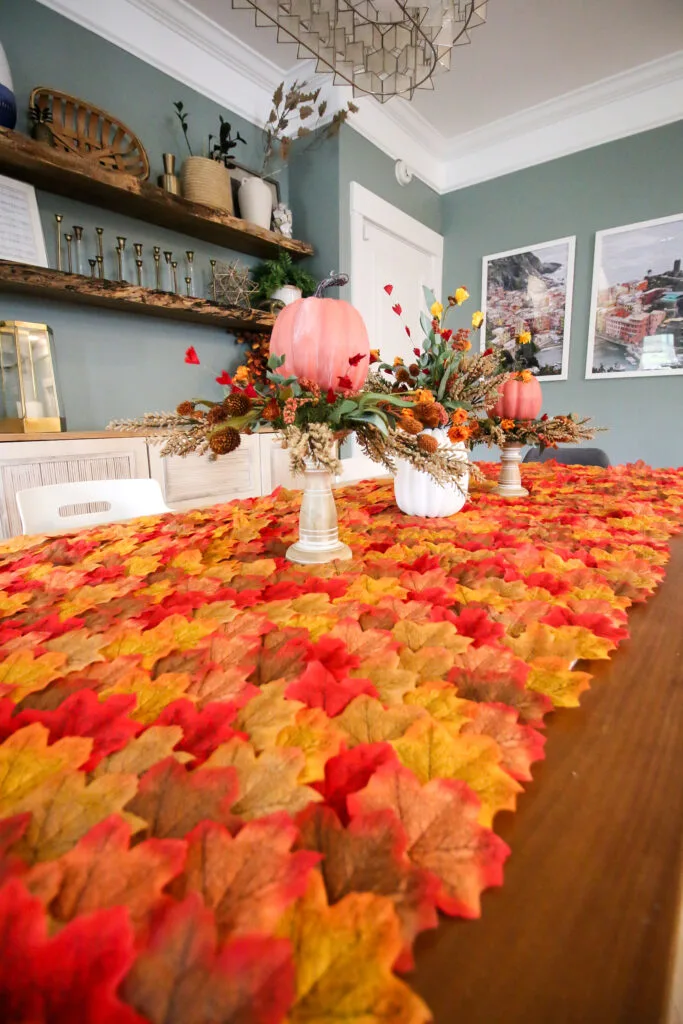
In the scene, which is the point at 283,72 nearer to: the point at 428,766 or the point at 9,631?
the point at 9,631

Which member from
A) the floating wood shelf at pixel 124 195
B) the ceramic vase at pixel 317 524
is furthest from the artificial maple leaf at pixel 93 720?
the floating wood shelf at pixel 124 195

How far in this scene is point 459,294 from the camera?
33.6 inches

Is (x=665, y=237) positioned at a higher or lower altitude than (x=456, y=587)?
higher

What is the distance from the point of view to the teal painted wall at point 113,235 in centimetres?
198

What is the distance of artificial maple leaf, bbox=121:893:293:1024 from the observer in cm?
15

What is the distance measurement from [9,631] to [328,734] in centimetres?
36

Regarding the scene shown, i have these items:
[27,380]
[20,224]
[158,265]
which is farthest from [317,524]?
[158,265]

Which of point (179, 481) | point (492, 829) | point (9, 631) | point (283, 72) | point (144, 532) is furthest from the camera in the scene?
point (283, 72)

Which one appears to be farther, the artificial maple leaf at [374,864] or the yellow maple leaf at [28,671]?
the yellow maple leaf at [28,671]

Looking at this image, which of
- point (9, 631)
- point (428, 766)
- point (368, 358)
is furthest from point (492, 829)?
point (368, 358)

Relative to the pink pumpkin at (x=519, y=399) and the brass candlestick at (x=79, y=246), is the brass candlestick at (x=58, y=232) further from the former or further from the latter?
the pink pumpkin at (x=519, y=399)

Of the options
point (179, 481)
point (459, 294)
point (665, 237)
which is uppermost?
point (665, 237)

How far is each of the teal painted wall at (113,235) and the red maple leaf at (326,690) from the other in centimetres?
235

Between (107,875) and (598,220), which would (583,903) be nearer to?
(107,875)
